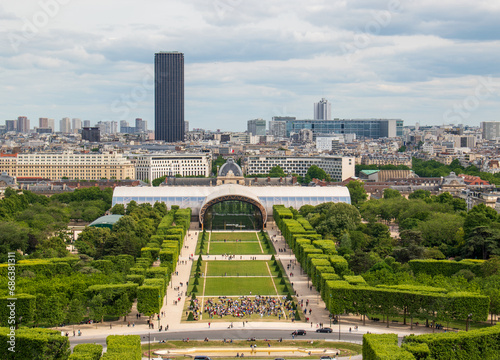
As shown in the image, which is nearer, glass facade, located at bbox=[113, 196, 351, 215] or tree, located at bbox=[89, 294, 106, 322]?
tree, located at bbox=[89, 294, 106, 322]

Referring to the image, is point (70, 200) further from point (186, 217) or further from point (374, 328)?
point (374, 328)

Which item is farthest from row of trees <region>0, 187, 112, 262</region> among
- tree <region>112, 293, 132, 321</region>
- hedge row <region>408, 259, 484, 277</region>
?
hedge row <region>408, 259, 484, 277</region>

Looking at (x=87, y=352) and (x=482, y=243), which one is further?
(x=482, y=243)

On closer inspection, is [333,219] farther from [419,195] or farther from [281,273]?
[419,195]

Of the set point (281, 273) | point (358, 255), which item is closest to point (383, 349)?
point (358, 255)

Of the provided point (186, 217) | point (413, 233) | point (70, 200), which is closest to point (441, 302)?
point (413, 233)

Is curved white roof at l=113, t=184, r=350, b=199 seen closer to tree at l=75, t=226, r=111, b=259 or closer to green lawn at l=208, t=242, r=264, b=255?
green lawn at l=208, t=242, r=264, b=255

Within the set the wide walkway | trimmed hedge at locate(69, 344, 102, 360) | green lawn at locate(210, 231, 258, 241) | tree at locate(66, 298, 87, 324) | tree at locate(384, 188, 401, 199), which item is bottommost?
the wide walkway
